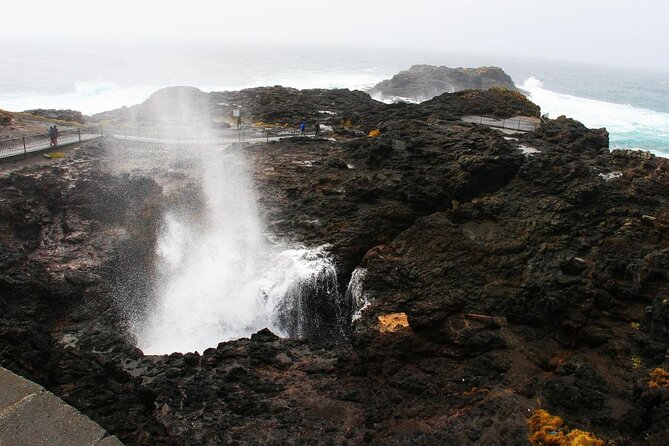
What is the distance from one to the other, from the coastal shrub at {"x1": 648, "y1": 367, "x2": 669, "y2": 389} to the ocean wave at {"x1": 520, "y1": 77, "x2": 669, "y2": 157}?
4070 cm

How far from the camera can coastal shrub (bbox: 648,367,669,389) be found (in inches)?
366

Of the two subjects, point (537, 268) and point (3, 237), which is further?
point (3, 237)

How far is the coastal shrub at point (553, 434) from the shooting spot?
8.45m

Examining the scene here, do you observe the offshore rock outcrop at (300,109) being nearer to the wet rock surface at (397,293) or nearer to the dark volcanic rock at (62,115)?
the dark volcanic rock at (62,115)

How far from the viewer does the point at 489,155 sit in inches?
766

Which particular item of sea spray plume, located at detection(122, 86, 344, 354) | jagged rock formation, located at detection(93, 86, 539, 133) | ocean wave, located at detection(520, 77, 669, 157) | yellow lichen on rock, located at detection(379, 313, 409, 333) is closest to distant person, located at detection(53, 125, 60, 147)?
sea spray plume, located at detection(122, 86, 344, 354)

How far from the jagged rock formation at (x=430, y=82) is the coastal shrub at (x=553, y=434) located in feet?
190

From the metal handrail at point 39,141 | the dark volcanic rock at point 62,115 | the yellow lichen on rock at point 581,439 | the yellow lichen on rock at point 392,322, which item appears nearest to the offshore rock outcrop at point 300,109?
the dark volcanic rock at point 62,115

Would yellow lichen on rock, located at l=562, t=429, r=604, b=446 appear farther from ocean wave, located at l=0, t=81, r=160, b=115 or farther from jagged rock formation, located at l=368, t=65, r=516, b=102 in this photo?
ocean wave, located at l=0, t=81, r=160, b=115

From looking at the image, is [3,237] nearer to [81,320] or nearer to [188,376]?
[81,320]

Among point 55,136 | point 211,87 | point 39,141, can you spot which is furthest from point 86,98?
point 55,136

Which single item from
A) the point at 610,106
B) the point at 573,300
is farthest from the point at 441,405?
the point at 610,106

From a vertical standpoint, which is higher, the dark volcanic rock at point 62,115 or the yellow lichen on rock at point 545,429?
the dark volcanic rock at point 62,115

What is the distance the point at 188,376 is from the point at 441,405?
6.55m
